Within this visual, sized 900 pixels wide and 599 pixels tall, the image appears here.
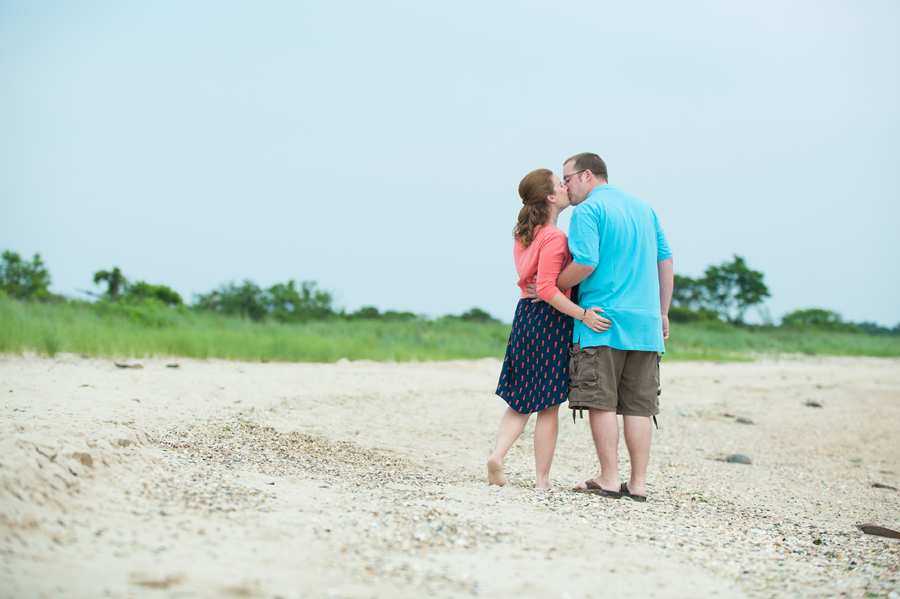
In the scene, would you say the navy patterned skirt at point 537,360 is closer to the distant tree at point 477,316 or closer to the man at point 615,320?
the man at point 615,320

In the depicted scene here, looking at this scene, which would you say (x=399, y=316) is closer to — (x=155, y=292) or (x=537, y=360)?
(x=155, y=292)

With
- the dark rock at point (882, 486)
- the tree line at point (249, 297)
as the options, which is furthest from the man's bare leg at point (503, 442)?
the tree line at point (249, 297)

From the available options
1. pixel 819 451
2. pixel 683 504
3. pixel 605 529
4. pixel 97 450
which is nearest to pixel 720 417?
pixel 819 451

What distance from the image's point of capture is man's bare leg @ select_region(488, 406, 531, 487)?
4.05 metres

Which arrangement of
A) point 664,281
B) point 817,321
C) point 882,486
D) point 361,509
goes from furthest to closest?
point 817,321, point 882,486, point 664,281, point 361,509

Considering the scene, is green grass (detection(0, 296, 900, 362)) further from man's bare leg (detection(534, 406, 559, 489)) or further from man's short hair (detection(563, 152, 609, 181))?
man's short hair (detection(563, 152, 609, 181))

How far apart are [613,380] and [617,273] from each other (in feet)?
2.04

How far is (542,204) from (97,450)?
2713 mm

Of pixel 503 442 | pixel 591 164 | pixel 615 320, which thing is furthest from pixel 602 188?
pixel 503 442

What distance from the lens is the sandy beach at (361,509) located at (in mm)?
2334

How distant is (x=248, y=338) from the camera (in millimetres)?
12555

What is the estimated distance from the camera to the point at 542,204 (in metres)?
4.11

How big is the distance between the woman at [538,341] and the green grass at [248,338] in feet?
25.8

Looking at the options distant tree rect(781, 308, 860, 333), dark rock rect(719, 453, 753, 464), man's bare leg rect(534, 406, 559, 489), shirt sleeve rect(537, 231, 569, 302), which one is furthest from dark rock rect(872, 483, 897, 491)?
distant tree rect(781, 308, 860, 333)
